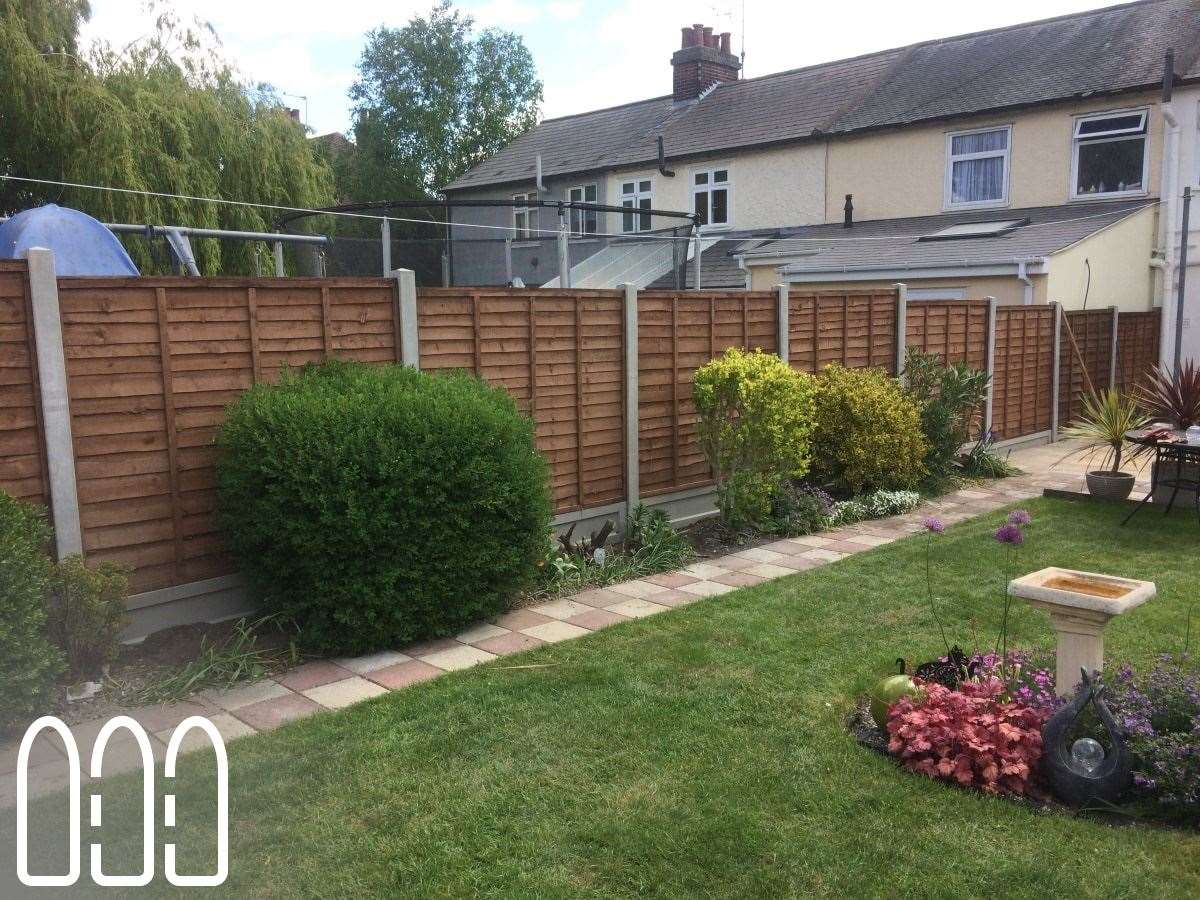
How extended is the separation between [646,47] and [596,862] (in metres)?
28.3

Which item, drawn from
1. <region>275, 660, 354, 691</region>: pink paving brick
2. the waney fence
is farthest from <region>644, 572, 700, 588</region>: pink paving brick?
<region>275, 660, 354, 691</region>: pink paving brick

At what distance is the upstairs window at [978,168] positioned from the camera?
17.6 m

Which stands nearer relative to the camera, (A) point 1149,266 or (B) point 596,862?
(B) point 596,862

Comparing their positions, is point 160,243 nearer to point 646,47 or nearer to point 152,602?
point 152,602

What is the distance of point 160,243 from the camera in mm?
13938

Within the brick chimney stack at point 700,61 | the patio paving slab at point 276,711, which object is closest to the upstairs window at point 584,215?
the brick chimney stack at point 700,61

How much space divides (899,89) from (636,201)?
637 cm

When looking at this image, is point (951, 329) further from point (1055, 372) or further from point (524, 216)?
point (524, 216)

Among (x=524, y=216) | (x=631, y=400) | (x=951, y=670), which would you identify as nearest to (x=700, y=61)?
(x=524, y=216)

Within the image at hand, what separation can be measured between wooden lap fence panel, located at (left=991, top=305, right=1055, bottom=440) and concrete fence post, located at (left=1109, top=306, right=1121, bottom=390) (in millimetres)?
1737

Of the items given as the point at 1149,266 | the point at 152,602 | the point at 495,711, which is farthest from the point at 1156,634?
the point at 1149,266

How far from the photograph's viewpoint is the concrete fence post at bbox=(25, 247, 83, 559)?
4891 millimetres

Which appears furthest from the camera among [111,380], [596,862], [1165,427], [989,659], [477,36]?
[477,36]

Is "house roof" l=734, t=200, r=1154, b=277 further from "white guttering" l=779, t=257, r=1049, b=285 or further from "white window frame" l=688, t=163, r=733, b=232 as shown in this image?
"white window frame" l=688, t=163, r=733, b=232
